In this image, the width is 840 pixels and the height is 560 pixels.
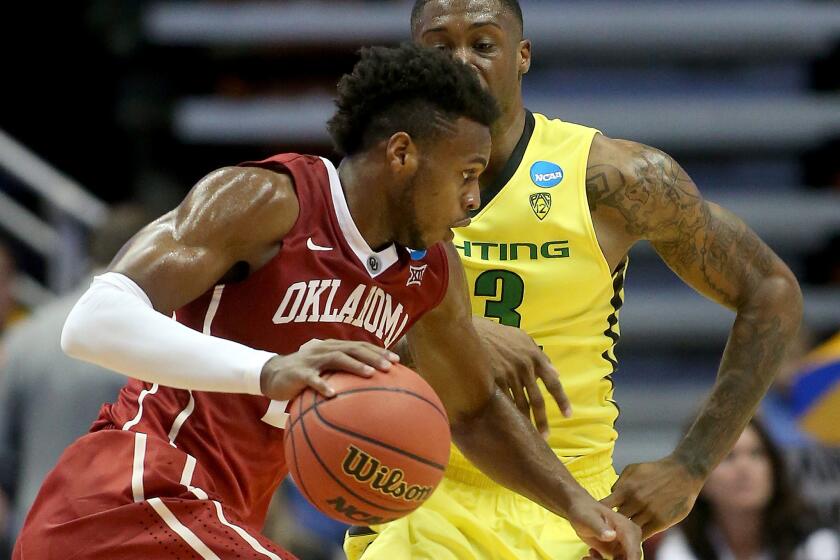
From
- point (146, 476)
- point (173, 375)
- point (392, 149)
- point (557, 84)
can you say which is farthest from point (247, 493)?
point (557, 84)

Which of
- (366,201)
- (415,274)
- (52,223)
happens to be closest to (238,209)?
(366,201)

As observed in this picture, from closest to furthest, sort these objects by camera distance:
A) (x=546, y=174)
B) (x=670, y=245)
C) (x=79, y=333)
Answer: (x=79, y=333)
(x=546, y=174)
(x=670, y=245)

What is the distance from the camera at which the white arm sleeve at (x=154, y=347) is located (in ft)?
10.7

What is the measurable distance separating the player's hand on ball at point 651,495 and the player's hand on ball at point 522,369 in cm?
31

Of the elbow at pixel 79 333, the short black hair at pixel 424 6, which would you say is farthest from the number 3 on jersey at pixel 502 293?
the elbow at pixel 79 333

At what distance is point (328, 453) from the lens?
10.7ft

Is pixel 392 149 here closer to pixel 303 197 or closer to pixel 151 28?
pixel 303 197

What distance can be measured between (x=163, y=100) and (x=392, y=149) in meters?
7.63

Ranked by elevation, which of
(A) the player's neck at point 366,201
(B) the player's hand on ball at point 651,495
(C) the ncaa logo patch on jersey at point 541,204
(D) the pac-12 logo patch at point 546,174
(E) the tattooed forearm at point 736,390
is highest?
(A) the player's neck at point 366,201

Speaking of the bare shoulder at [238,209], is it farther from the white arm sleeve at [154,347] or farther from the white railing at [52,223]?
the white railing at [52,223]

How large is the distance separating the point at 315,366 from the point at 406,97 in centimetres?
87

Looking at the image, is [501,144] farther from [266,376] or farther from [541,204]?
[266,376]

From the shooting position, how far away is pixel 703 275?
4.92m

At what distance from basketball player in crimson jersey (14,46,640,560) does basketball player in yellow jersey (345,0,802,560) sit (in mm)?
581
